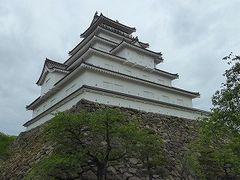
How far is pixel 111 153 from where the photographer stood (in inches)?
368

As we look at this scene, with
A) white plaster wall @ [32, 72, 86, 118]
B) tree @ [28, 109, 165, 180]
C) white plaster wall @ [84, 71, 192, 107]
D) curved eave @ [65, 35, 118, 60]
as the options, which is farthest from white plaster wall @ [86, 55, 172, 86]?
tree @ [28, 109, 165, 180]

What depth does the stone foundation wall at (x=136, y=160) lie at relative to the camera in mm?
11125

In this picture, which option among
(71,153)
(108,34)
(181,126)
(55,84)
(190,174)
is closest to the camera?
(71,153)

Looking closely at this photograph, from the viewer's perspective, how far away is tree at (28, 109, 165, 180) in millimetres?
8555

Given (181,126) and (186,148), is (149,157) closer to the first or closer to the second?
(186,148)

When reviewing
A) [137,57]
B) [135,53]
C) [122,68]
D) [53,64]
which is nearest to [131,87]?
[122,68]

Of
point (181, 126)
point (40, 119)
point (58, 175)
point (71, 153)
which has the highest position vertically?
point (40, 119)

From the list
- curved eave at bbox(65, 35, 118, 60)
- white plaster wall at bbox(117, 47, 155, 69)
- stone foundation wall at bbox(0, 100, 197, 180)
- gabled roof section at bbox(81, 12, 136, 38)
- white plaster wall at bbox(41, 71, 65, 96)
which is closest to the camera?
stone foundation wall at bbox(0, 100, 197, 180)

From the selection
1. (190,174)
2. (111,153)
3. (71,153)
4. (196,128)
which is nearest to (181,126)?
(196,128)

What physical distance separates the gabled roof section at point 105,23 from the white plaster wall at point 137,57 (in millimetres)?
4804

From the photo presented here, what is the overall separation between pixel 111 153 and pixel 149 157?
1.55m

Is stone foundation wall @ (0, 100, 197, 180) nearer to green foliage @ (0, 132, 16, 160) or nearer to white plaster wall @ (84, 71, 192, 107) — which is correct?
green foliage @ (0, 132, 16, 160)

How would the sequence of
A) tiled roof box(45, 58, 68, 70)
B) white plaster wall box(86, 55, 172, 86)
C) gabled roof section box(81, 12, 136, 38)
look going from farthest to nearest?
gabled roof section box(81, 12, 136, 38)
tiled roof box(45, 58, 68, 70)
white plaster wall box(86, 55, 172, 86)

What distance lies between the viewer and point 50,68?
23.4 meters
